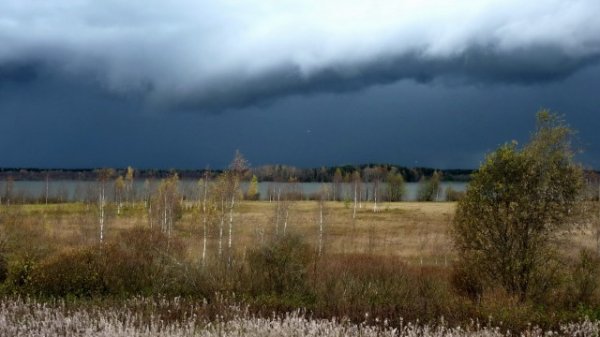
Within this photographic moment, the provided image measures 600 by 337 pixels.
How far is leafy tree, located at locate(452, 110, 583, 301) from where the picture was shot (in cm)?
1783

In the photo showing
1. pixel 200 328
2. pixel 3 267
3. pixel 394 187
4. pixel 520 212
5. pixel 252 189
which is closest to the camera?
pixel 200 328

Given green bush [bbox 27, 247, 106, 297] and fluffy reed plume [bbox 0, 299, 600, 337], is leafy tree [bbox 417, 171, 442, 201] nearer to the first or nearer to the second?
green bush [bbox 27, 247, 106, 297]

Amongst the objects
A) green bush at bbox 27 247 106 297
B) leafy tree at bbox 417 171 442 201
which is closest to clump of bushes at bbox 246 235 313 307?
green bush at bbox 27 247 106 297

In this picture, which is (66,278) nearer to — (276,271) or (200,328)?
(276,271)

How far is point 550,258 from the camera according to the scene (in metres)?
17.7

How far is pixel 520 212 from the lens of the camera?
709 inches

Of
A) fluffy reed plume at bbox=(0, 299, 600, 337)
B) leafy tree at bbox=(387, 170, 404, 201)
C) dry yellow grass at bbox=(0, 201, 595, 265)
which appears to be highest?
fluffy reed plume at bbox=(0, 299, 600, 337)

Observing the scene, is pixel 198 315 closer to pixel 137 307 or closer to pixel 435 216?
pixel 137 307

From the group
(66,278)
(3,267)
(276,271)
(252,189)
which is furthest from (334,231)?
(252,189)

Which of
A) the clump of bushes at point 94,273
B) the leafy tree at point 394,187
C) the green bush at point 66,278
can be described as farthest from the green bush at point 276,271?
the leafy tree at point 394,187

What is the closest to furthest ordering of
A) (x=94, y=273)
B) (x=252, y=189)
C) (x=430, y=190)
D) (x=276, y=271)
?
(x=276, y=271) → (x=94, y=273) → (x=252, y=189) → (x=430, y=190)

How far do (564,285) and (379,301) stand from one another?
781 cm

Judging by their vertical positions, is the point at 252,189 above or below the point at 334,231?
above

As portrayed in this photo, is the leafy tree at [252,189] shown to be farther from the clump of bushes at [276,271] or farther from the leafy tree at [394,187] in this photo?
the clump of bushes at [276,271]
